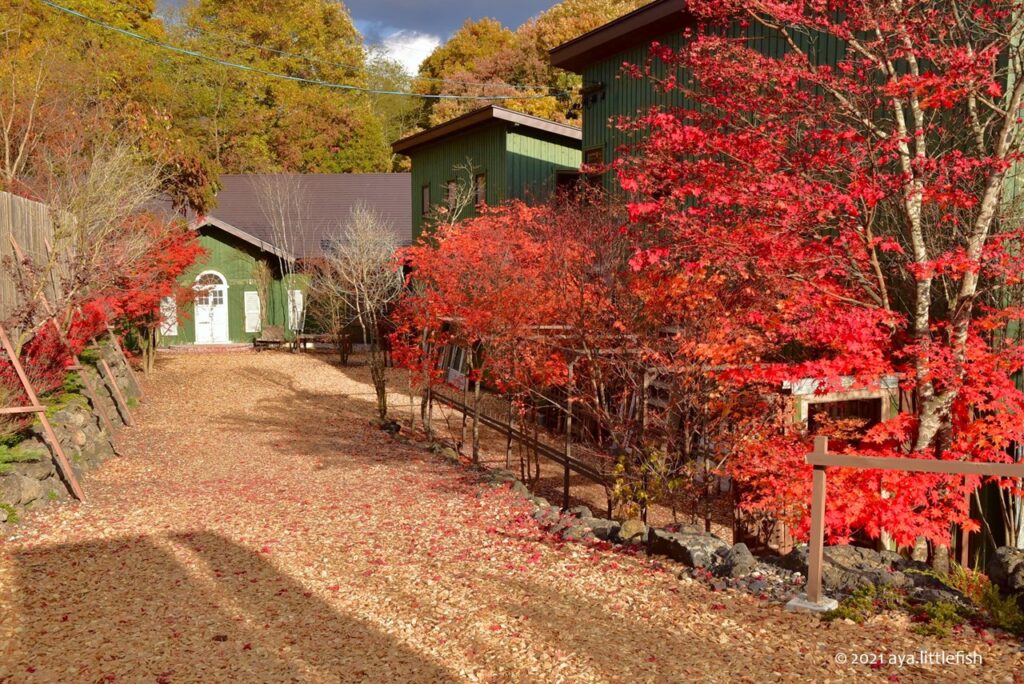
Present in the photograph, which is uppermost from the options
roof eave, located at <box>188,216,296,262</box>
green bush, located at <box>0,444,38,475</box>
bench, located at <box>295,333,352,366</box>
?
roof eave, located at <box>188,216,296,262</box>

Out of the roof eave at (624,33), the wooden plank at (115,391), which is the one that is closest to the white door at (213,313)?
the wooden plank at (115,391)

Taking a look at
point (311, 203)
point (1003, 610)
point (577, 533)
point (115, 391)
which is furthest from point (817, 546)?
point (311, 203)

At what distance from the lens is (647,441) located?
9648 millimetres

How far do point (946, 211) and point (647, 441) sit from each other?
4.17 m

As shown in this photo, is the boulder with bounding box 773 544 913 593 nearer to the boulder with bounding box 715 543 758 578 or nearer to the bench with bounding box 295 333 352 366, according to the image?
the boulder with bounding box 715 543 758 578

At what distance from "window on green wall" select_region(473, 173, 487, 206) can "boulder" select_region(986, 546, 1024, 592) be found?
16.4m

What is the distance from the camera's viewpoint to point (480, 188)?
872 inches

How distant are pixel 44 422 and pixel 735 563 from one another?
7.12 meters

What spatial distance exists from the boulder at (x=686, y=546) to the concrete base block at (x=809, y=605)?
116cm

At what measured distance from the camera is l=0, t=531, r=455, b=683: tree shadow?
217 inches

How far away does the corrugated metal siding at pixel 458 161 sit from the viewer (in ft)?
69.7

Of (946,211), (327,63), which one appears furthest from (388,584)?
(327,63)

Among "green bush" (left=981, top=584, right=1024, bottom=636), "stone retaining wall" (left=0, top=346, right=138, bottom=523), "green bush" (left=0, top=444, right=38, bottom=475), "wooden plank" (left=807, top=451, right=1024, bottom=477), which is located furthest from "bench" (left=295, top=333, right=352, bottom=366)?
"green bush" (left=981, top=584, right=1024, bottom=636)

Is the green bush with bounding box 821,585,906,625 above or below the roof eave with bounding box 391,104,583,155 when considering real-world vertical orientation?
below
